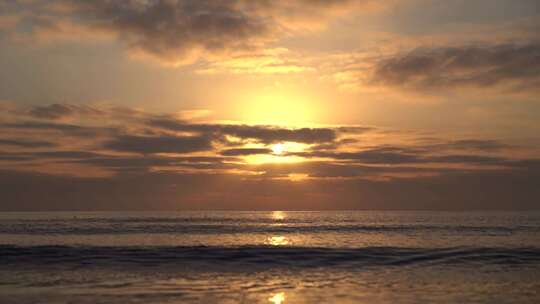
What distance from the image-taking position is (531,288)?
20734mm

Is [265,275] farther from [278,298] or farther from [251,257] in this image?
[251,257]

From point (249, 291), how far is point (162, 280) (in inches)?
197

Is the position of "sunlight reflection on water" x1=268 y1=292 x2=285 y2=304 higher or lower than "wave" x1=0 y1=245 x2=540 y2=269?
lower

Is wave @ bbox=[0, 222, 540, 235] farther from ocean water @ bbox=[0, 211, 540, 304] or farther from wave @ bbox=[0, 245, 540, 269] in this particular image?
ocean water @ bbox=[0, 211, 540, 304]

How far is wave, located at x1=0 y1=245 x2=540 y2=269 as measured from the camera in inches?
Answer: 1161

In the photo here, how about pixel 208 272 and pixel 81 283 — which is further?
pixel 208 272

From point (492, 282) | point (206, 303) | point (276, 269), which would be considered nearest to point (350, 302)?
point (206, 303)

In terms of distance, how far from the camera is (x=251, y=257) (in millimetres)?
32125

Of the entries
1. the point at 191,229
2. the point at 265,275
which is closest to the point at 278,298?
the point at 265,275

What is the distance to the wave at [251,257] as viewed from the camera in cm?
2950

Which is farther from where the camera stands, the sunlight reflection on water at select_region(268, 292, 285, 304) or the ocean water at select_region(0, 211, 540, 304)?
the ocean water at select_region(0, 211, 540, 304)

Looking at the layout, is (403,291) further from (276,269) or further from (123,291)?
(123,291)

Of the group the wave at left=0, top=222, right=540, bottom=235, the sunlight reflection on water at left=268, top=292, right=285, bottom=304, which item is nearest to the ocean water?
the sunlight reflection on water at left=268, top=292, right=285, bottom=304

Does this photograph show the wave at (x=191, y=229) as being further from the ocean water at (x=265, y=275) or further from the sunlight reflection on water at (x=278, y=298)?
the sunlight reflection on water at (x=278, y=298)
